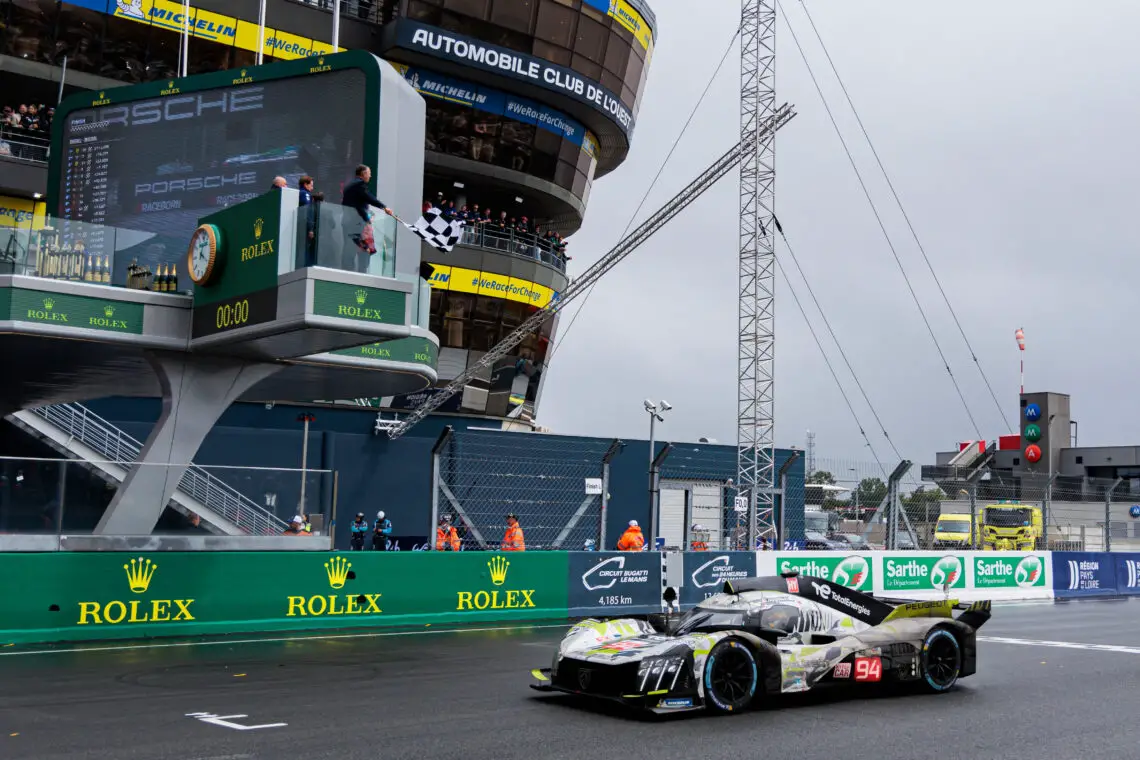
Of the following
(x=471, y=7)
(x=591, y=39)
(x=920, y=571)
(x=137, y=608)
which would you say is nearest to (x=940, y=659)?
(x=137, y=608)

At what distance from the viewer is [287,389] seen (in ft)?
67.1

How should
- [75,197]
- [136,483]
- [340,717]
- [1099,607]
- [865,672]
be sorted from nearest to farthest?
[340,717]
[865,672]
[136,483]
[75,197]
[1099,607]

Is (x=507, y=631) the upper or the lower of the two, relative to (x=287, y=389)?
lower

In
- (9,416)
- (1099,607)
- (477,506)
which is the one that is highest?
(9,416)

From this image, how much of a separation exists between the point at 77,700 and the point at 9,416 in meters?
15.8

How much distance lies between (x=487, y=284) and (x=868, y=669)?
29630mm

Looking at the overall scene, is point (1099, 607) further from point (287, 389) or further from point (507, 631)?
point (287, 389)

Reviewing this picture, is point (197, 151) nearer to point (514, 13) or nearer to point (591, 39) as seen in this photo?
point (514, 13)

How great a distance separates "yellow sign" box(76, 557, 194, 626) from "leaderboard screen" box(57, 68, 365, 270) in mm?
4743

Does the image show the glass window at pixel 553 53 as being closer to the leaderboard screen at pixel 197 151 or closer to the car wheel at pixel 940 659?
the leaderboard screen at pixel 197 151

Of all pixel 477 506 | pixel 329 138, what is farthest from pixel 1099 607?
pixel 329 138

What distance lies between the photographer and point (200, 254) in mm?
16250

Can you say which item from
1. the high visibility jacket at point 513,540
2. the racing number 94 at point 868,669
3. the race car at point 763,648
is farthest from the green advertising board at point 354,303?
the racing number 94 at point 868,669

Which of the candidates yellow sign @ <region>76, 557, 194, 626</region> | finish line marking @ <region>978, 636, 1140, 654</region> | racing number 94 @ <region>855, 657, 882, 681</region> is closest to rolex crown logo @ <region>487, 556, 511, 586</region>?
yellow sign @ <region>76, 557, 194, 626</region>
